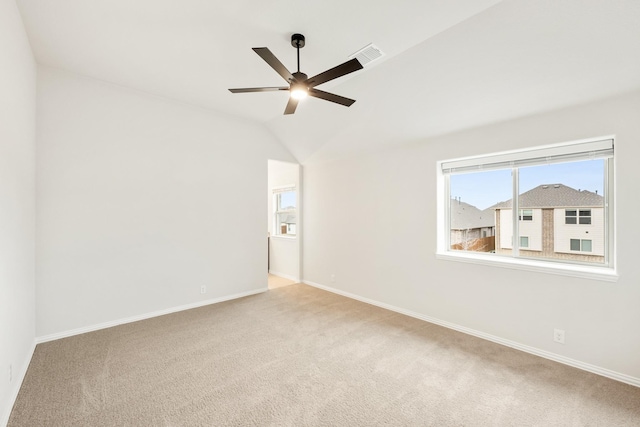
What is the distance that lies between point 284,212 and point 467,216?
381 cm

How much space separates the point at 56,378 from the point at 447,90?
4336 mm

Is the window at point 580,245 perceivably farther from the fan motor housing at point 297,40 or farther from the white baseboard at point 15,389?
the white baseboard at point 15,389

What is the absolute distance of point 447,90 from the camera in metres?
2.80

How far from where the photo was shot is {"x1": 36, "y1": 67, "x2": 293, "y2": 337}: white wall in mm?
3016

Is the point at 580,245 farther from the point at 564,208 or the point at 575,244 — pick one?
the point at 564,208

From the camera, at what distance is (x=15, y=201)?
7.07 ft

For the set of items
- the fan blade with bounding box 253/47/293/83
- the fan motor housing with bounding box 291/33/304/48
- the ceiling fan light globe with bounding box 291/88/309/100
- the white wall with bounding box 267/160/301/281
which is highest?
the fan motor housing with bounding box 291/33/304/48

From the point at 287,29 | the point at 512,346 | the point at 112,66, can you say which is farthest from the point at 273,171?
the point at 512,346

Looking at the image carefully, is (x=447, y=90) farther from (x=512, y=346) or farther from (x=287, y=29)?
(x=512, y=346)

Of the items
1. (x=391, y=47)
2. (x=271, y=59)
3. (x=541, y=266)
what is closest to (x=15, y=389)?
(x=271, y=59)

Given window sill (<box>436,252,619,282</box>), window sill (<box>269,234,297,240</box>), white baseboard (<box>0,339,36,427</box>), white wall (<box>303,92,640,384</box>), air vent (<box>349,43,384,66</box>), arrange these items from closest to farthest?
white baseboard (<box>0,339,36,427</box>) < white wall (<box>303,92,640,384</box>) < window sill (<box>436,252,619,282</box>) < air vent (<box>349,43,384,66</box>) < window sill (<box>269,234,297,240</box>)

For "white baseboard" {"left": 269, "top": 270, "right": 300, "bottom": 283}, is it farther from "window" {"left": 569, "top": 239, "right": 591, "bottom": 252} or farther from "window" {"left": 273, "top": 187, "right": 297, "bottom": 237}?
"window" {"left": 569, "top": 239, "right": 591, "bottom": 252}

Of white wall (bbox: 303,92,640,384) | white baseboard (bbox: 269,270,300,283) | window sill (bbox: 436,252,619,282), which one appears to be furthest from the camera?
white baseboard (bbox: 269,270,300,283)

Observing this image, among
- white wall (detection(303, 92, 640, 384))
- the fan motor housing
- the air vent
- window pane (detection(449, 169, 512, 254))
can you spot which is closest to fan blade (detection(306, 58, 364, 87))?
the fan motor housing
